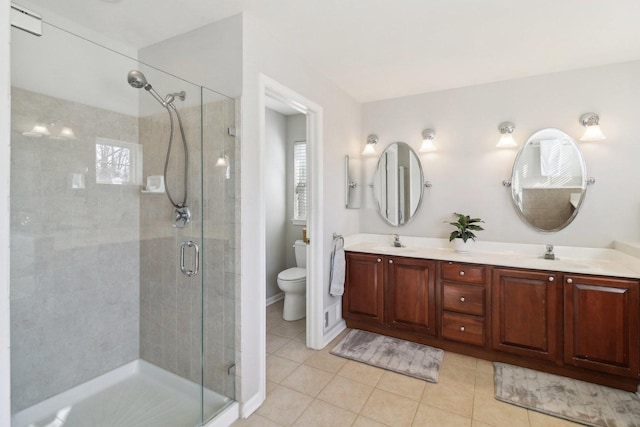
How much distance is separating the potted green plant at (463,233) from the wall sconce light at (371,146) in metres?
1.14

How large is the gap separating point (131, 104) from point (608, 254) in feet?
12.5

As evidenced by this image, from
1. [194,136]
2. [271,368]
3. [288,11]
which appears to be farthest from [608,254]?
[194,136]

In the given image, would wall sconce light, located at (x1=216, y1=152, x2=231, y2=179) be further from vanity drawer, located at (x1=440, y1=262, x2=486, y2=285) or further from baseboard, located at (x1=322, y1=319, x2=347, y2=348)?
vanity drawer, located at (x1=440, y1=262, x2=486, y2=285)

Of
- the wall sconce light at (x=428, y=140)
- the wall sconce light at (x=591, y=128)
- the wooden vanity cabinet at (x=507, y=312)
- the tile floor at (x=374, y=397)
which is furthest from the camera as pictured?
the wall sconce light at (x=428, y=140)

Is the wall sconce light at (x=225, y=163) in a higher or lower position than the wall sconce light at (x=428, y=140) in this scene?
lower

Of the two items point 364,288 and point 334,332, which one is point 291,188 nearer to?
point 364,288

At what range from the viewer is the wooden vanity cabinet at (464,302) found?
247cm

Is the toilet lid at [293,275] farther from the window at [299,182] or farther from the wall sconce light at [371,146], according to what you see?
the wall sconce light at [371,146]

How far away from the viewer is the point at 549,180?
2.69 meters

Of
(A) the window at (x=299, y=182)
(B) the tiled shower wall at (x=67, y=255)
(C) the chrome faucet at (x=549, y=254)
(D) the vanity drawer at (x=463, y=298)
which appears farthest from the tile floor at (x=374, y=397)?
(A) the window at (x=299, y=182)

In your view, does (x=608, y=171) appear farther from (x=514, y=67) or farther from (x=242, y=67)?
(x=242, y=67)

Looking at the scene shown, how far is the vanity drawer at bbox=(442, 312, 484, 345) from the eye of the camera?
2.49 meters

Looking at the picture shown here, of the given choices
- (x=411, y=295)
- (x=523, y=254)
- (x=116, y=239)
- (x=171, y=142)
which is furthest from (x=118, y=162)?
(x=523, y=254)

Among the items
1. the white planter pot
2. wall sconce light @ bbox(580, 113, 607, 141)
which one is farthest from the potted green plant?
wall sconce light @ bbox(580, 113, 607, 141)
